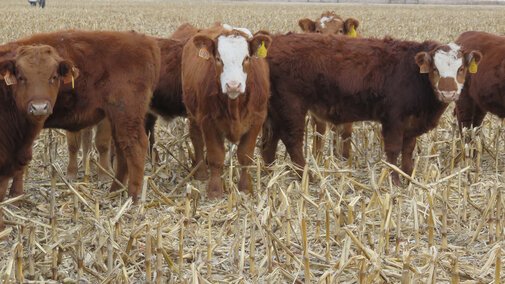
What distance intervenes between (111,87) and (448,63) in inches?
136

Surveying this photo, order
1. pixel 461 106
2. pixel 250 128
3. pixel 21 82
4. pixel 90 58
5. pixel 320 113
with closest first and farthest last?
1. pixel 21 82
2. pixel 90 58
3. pixel 250 128
4. pixel 320 113
5. pixel 461 106

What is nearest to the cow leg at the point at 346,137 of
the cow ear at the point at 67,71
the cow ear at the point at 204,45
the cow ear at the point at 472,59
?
the cow ear at the point at 472,59

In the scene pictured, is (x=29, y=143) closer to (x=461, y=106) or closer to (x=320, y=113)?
(x=320, y=113)

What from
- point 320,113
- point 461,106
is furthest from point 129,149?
point 461,106

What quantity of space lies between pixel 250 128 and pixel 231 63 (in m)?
0.78

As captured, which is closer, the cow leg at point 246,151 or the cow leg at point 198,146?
the cow leg at point 246,151

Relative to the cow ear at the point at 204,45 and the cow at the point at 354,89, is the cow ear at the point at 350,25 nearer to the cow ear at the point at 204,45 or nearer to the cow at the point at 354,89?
the cow at the point at 354,89

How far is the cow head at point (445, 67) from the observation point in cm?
646

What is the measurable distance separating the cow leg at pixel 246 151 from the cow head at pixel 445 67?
6.21 feet

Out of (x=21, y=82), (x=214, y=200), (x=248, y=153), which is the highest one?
(x=21, y=82)

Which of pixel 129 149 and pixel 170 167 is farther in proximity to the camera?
pixel 170 167

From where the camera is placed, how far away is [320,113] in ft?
23.4

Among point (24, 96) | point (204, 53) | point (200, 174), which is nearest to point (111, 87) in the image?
point (204, 53)

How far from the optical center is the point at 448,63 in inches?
257
